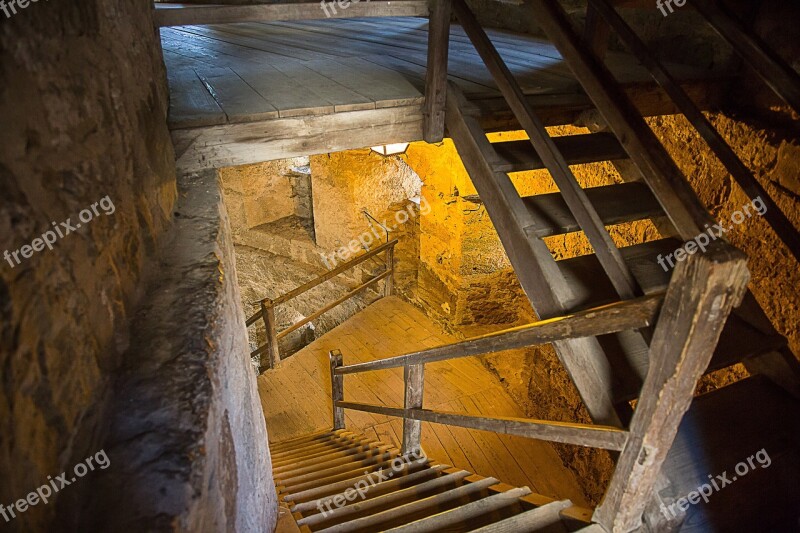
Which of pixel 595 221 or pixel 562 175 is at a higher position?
pixel 562 175

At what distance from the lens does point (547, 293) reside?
2.13 metres

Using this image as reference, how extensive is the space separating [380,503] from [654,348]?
180 centimetres

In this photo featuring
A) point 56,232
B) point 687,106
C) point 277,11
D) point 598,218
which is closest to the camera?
point 56,232

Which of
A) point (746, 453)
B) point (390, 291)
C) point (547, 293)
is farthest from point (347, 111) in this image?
point (390, 291)

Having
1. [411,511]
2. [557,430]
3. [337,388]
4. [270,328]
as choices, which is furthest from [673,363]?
[270,328]

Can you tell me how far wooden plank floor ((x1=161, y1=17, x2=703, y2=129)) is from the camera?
267 cm

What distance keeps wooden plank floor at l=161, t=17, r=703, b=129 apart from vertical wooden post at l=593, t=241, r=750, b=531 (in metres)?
2.00

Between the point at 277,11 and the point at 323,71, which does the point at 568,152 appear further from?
the point at 323,71

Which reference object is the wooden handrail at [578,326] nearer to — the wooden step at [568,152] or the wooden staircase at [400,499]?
the wooden staircase at [400,499]

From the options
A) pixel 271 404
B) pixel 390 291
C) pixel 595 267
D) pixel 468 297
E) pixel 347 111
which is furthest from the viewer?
pixel 390 291

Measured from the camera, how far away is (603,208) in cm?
230

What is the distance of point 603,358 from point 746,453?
2.26 ft

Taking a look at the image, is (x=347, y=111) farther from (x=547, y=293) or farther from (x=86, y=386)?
(x=86, y=386)

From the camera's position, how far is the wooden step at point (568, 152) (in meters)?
2.45
